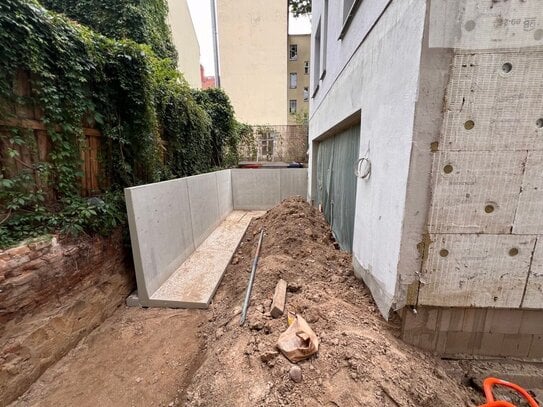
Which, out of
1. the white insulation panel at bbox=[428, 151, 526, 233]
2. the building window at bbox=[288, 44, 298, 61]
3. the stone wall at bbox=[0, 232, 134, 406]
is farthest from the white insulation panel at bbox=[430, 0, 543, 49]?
the building window at bbox=[288, 44, 298, 61]

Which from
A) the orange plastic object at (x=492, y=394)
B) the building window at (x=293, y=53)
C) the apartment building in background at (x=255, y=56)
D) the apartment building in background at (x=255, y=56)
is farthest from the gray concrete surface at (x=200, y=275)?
the building window at (x=293, y=53)

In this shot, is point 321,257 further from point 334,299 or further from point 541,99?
point 541,99

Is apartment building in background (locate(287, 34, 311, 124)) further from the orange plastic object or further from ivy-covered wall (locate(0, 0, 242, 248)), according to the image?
the orange plastic object

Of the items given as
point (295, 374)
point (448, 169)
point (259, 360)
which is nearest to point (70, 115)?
point (259, 360)

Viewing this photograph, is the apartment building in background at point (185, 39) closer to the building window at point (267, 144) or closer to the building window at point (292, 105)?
the building window at point (267, 144)

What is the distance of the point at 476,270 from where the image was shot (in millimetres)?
1949

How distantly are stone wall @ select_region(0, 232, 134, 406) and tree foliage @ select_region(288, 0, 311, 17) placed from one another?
892 inches

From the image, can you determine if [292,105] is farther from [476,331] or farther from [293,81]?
[476,331]

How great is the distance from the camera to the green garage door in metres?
3.65

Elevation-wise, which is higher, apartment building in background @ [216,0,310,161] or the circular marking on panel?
apartment building in background @ [216,0,310,161]

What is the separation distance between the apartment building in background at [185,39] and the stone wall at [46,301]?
10.0 m

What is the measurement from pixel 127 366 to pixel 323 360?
6.35 feet

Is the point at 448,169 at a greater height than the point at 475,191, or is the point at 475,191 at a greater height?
the point at 448,169

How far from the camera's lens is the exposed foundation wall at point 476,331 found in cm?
202
